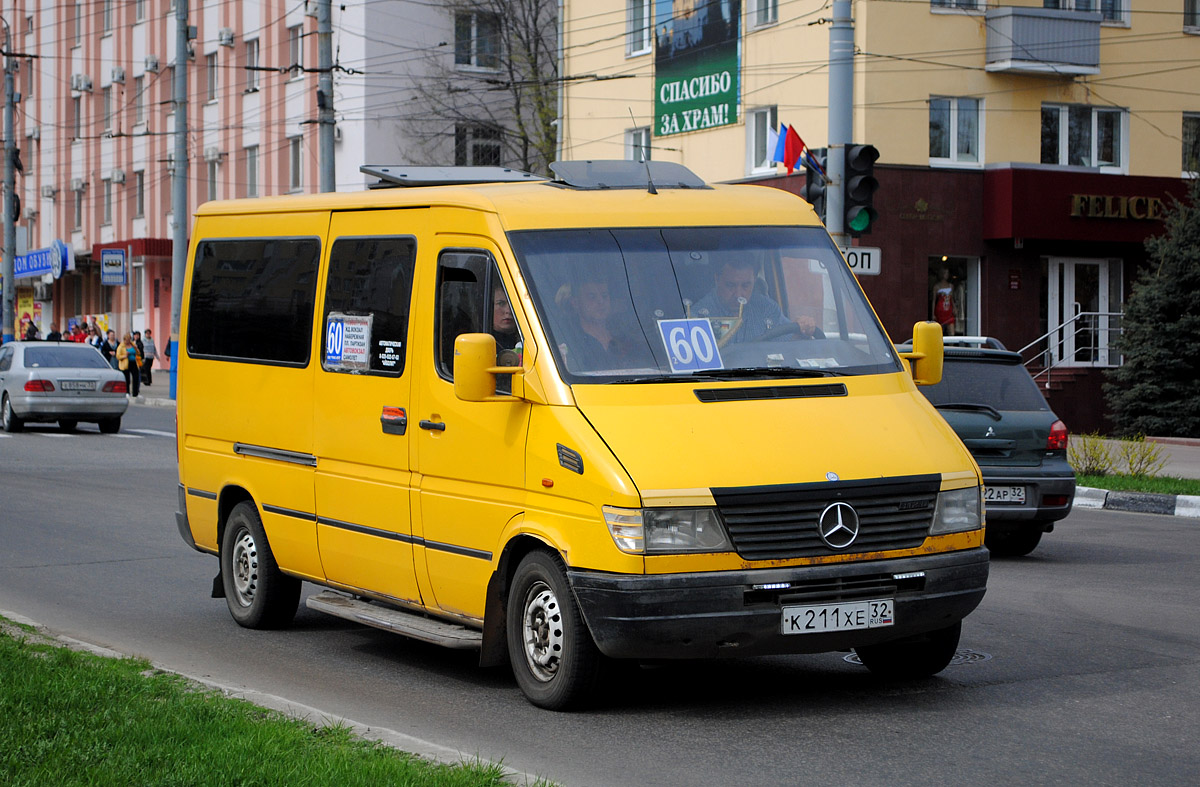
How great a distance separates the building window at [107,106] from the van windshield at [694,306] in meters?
59.2

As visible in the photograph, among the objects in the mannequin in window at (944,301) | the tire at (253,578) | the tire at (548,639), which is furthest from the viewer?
the mannequin in window at (944,301)

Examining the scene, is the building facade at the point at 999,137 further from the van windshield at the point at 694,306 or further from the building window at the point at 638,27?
the van windshield at the point at 694,306

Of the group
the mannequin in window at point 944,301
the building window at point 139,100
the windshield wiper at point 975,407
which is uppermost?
the building window at point 139,100

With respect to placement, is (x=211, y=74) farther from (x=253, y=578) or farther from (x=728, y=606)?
(x=728, y=606)

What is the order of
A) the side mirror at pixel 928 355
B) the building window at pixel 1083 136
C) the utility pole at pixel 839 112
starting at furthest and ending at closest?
the building window at pixel 1083 136
the utility pole at pixel 839 112
the side mirror at pixel 928 355

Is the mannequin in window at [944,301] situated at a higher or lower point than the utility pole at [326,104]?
lower

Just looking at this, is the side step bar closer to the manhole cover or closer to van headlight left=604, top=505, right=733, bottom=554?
van headlight left=604, top=505, right=733, bottom=554

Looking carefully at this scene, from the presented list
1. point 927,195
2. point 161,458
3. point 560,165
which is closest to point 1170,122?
point 927,195

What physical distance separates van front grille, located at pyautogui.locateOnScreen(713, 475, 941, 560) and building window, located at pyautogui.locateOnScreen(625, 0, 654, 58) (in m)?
31.0

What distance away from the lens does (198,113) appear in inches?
2185

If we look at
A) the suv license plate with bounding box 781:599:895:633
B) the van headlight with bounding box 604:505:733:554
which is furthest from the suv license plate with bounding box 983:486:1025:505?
the van headlight with bounding box 604:505:733:554

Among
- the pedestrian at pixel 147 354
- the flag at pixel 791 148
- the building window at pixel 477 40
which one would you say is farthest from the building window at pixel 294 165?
the flag at pixel 791 148

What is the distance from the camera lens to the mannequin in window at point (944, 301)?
31.7 meters

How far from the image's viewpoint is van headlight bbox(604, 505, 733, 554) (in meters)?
6.36
